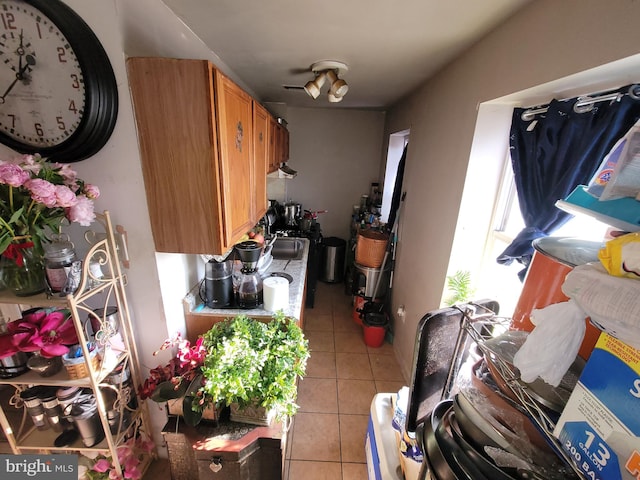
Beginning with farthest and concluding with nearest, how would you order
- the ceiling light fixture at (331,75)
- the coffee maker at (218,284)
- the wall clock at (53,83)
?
the ceiling light fixture at (331,75), the coffee maker at (218,284), the wall clock at (53,83)

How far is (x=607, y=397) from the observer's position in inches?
15.6

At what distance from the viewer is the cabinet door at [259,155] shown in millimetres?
1526

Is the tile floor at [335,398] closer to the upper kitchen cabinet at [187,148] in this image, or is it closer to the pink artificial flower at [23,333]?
the pink artificial flower at [23,333]

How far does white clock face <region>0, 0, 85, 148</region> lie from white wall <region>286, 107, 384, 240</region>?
2897 millimetres

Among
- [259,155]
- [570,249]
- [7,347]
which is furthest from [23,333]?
[570,249]

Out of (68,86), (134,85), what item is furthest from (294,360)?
(68,86)

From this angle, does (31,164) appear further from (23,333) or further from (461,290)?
(461,290)

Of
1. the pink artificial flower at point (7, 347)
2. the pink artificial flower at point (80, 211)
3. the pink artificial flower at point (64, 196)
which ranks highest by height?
the pink artificial flower at point (64, 196)

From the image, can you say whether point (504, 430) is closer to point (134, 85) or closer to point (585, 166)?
point (585, 166)

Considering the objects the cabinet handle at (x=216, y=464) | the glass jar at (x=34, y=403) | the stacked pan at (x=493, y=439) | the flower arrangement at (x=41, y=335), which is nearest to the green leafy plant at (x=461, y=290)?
the stacked pan at (x=493, y=439)

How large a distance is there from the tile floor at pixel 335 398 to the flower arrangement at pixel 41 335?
0.98 metres

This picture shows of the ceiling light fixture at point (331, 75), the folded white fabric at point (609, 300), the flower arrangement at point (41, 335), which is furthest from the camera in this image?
the ceiling light fixture at point (331, 75)

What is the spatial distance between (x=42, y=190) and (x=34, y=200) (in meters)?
0.07

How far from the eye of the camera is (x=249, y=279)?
152 centimetres
